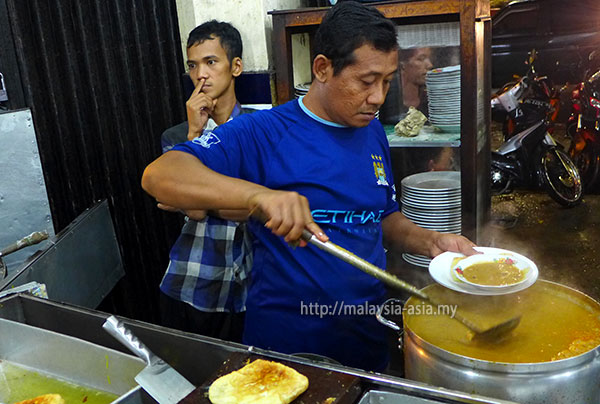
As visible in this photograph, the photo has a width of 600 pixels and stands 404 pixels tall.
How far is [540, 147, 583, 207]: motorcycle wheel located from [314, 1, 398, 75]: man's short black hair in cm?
557

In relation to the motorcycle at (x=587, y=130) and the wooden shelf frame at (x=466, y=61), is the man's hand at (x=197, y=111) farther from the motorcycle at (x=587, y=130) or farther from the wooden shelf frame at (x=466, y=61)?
the motorcycle at (x=587, y=130)

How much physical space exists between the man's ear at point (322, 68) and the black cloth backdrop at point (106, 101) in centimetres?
180

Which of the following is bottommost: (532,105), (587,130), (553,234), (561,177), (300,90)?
(553,234)

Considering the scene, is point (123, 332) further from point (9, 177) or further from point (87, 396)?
point (9, 177)

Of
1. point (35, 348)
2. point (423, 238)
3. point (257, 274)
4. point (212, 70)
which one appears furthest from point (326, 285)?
point (212, 70)

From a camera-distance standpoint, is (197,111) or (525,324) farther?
(197,111)

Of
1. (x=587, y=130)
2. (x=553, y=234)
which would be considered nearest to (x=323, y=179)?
(x=553, y=234)

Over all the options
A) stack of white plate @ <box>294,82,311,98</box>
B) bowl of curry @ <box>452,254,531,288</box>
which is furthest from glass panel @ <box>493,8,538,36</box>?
bowl of curry @ <box>452,254,531,288</box>

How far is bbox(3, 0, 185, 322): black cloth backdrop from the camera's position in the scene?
10.9 feet

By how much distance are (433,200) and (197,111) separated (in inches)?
56.5

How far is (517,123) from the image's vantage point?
7.57 m

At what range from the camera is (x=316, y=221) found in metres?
1.83

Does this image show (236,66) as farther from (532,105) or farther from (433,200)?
(532,105)

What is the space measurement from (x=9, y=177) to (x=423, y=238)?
2.27 metres
